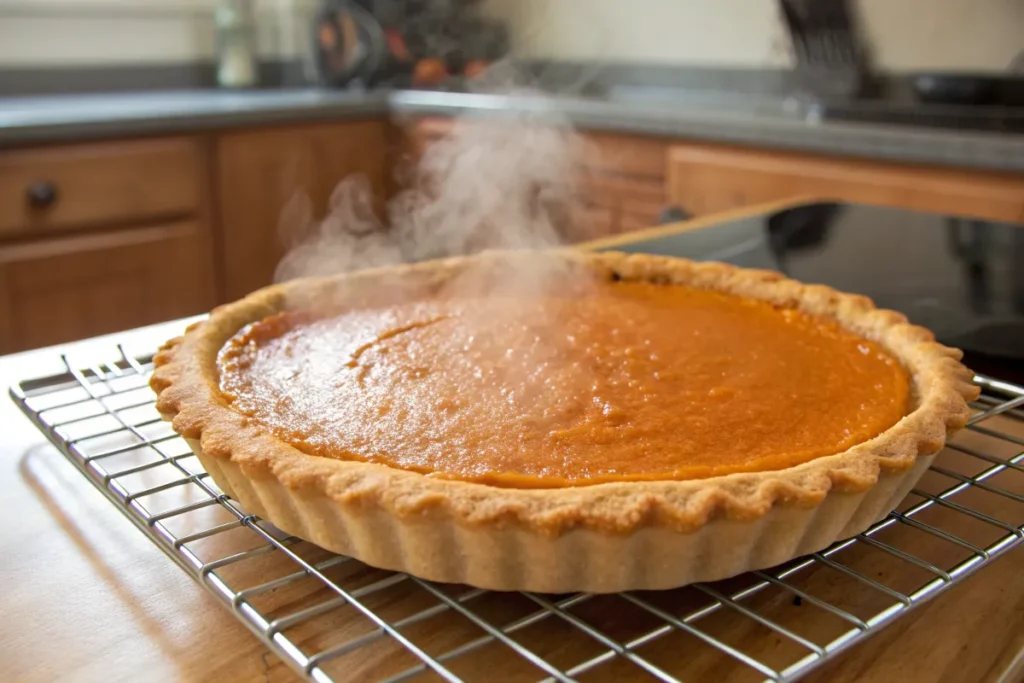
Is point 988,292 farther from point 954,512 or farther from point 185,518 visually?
point 185,518

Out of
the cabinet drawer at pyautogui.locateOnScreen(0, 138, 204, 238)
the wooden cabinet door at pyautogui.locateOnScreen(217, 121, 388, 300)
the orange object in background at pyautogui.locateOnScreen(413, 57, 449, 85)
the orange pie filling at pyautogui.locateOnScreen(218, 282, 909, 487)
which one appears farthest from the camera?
the orange object in background at pyautogui.locateOnScreen(413, 57, 449, 85)

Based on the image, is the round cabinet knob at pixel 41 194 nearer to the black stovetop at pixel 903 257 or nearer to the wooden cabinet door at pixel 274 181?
the wooden cabinet door at pixel 274 181

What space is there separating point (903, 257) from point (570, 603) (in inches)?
45.1

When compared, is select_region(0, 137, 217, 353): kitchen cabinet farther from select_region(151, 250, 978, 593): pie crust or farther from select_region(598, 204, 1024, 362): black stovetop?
select_region(151, 250, 978, 593): pie crust

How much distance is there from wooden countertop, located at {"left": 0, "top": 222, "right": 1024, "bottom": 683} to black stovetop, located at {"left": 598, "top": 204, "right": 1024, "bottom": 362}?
0.55 meters

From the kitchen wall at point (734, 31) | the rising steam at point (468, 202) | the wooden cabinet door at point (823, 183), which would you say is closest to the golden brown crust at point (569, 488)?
the rising steam at point (468, 202)

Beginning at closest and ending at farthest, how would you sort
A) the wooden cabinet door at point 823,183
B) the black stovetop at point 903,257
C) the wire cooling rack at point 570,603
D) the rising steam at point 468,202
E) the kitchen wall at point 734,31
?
the wire cooling rack at point 570,603
the black stovetop at point 903,257
the rising steam at point 468,202
the wooden cabinet door at point 823,183
the kitchen wall at point 734,31

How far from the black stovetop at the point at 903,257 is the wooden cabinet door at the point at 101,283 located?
2003 mm

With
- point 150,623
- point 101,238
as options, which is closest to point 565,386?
point 150,623

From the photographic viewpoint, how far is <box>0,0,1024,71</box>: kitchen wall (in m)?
3.24

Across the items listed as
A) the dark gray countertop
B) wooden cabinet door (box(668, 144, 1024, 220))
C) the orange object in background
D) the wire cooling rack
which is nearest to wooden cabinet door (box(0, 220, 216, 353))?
the dark gray countertop

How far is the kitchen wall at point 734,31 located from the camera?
3.18 meters

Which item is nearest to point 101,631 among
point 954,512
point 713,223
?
point 954,512

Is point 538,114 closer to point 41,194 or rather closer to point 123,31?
point 41,194
